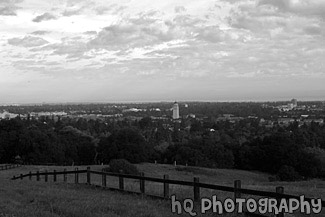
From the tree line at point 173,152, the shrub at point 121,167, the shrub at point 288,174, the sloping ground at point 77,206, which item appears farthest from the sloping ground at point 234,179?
the tree line at point 173,152

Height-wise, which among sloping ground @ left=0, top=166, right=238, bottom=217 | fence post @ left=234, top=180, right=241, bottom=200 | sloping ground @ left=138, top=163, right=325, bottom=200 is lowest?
sloping ground @ left=138, top=163, right=325, bottom=200

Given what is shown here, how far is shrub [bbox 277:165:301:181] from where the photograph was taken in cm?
6644

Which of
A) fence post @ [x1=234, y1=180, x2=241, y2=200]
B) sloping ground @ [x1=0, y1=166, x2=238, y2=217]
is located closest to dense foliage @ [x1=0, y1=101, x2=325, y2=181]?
sloping ground @ [x1=0, y1=166, x2=238, y2=217]

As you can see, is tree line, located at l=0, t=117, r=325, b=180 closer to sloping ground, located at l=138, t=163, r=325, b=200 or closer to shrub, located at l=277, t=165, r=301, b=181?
shrub, located at l=277, t=165, r=301, b=181

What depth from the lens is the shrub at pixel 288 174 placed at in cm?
6644

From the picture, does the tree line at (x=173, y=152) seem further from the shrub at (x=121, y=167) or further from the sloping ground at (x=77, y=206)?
the sloping ground at (x=77, y=206)

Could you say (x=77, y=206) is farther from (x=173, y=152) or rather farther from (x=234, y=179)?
(x=173, y=152)

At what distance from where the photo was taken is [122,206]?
1302 cm

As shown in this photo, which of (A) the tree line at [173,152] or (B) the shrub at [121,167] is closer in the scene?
(B) the shrub at [121,167]

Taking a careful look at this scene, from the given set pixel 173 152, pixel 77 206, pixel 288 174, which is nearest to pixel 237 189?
pixel 77 206

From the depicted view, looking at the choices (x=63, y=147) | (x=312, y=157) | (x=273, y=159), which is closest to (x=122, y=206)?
(x=312, y=157)

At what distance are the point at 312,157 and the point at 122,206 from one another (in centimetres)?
6653

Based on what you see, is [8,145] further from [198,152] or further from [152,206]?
[152,206]

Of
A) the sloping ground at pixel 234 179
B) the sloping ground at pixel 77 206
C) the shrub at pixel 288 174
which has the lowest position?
the shrub at pixel 288 174
